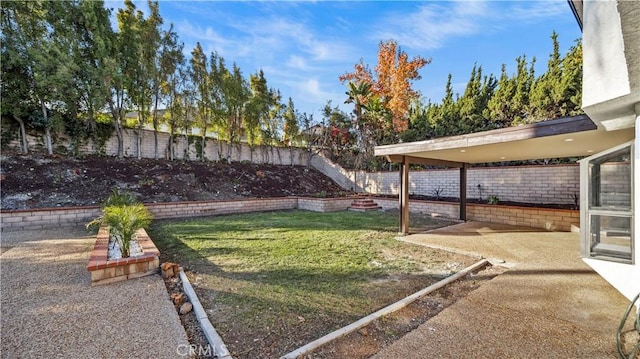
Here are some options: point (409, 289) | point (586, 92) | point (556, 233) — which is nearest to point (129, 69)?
point (409, 289)

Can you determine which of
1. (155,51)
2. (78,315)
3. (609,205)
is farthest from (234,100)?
(609,205)

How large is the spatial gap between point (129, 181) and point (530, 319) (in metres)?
12.3

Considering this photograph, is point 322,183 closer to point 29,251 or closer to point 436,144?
point 436,144

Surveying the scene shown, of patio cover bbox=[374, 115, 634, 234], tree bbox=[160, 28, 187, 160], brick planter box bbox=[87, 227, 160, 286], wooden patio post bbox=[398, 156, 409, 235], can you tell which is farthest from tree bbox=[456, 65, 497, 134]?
tree bbox=[160, 28, 187, 160]

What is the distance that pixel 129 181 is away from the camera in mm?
10203

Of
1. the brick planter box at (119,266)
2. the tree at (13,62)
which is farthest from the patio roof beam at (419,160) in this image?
the tree at (13,62)

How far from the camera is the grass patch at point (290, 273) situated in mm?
2584

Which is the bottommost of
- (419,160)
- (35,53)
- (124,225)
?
(124,225)

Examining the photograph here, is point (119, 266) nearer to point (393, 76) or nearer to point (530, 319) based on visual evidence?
point (530, 319)

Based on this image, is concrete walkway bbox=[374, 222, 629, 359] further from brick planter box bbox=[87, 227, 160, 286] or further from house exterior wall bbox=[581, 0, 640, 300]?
brick planter box bbox=[87, 227, 160, 286]

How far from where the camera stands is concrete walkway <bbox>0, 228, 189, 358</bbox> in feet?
7.14

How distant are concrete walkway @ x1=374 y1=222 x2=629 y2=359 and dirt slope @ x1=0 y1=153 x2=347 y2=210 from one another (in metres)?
10.1

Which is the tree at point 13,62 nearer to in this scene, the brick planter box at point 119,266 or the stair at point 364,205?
the brick planter box at point 119,266

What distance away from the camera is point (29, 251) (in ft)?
16.2
